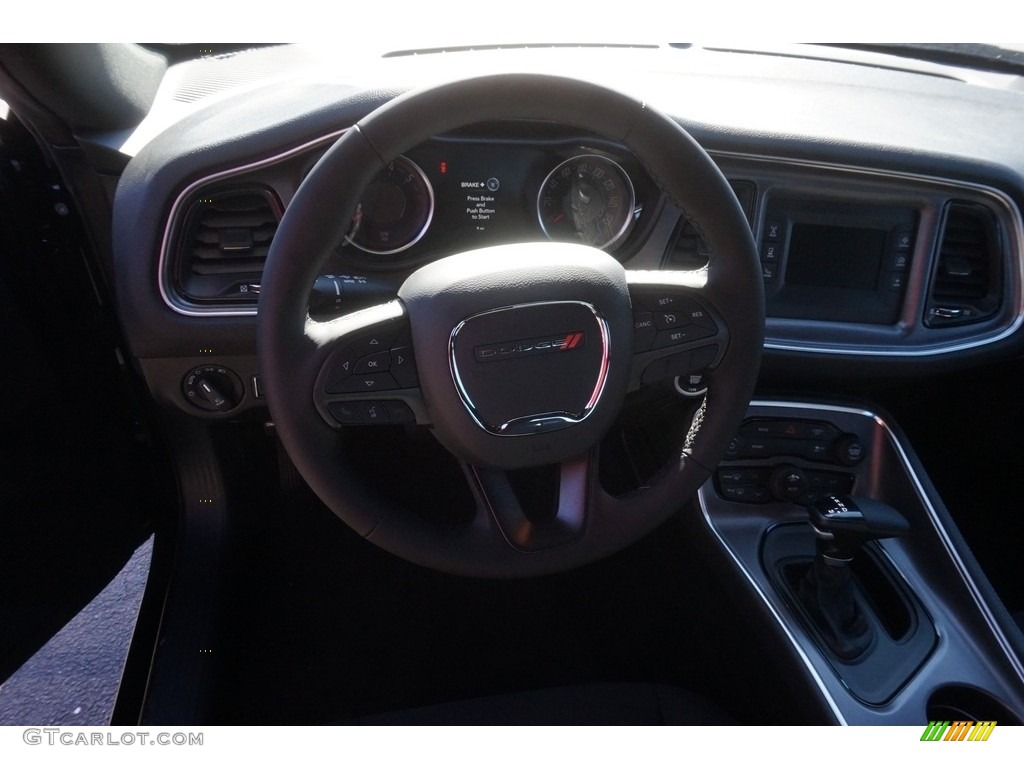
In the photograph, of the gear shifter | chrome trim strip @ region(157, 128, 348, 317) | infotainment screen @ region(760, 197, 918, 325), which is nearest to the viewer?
chrome trim strip @ region(157, 128, 348, 317)

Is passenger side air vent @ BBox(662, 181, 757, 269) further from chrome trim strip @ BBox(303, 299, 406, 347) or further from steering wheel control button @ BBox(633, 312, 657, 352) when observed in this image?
chrome trim strip @ BBox(303, 299, 406, 347)

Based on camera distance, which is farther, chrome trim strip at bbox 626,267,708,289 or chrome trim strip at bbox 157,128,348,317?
chrome trim strip at bbox 157,128,348,317

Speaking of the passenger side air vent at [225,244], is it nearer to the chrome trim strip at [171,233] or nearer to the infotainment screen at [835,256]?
the chrome trim strip at [171,233]

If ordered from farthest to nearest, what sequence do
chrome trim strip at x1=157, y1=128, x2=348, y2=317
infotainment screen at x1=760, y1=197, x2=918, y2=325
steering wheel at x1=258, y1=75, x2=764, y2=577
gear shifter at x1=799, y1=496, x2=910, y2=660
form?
infotainment screen at x1=760, y1=197, x2=918, y2=325, gear shifter at x1=799, y1=496, x2=910, y2=660, chrome trim strip at x1=157, y1=128, x2=348, y2=317, steering wheel at x1=258, y1=75, x2=764, y2=577

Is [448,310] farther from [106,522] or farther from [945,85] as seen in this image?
[945,85]

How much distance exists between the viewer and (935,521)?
1.55 metres

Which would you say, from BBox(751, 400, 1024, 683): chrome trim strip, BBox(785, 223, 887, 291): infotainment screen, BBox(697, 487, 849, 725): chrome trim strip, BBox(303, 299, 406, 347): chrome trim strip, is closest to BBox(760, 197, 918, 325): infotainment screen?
BBox(785, 223, 887, 291): infotainment screen

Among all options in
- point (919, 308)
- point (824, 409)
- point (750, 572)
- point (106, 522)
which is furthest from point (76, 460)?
point (919, 308)

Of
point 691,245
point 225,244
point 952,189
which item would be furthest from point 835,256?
point 225,244

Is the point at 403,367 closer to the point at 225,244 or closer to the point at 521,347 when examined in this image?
the point at 521,347

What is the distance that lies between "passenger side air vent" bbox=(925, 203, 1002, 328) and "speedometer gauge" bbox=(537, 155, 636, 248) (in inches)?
26.1
